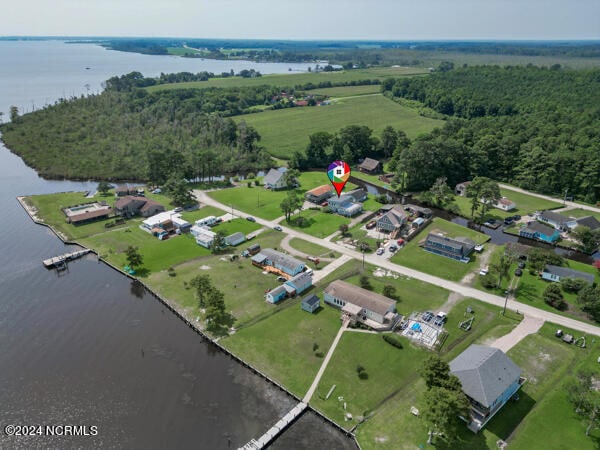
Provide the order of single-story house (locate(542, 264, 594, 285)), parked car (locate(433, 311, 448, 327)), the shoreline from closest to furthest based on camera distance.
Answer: the shoreline
parked car (locate(433, 311, 448, 327))
single-story house (locate(542, 264, 594, 285))

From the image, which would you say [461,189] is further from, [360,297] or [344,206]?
[360,297]

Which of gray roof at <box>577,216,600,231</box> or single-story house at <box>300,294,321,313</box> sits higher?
gray roof at <box>577,216,600,231</box>

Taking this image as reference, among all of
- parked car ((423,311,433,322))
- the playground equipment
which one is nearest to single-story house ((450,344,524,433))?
the playground equipment

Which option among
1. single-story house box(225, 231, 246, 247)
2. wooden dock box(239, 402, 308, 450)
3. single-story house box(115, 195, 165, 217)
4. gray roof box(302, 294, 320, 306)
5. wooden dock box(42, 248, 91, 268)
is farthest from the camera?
single-story house box(115, 195, 165, 217)

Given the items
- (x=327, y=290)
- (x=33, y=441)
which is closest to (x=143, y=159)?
(x=327, y=290)

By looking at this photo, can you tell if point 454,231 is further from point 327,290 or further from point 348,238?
point 327,290

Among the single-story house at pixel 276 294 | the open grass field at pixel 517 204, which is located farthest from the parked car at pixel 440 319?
the open grass field at pixel 517 204

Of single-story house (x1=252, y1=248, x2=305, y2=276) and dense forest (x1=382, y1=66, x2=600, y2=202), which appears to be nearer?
single-story house (x1=252, y1=248, x2=305, y2=276)

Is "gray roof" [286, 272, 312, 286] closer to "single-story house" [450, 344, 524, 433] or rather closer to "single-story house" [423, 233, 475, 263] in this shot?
"single-story house" [450, 344, 524, 433]
